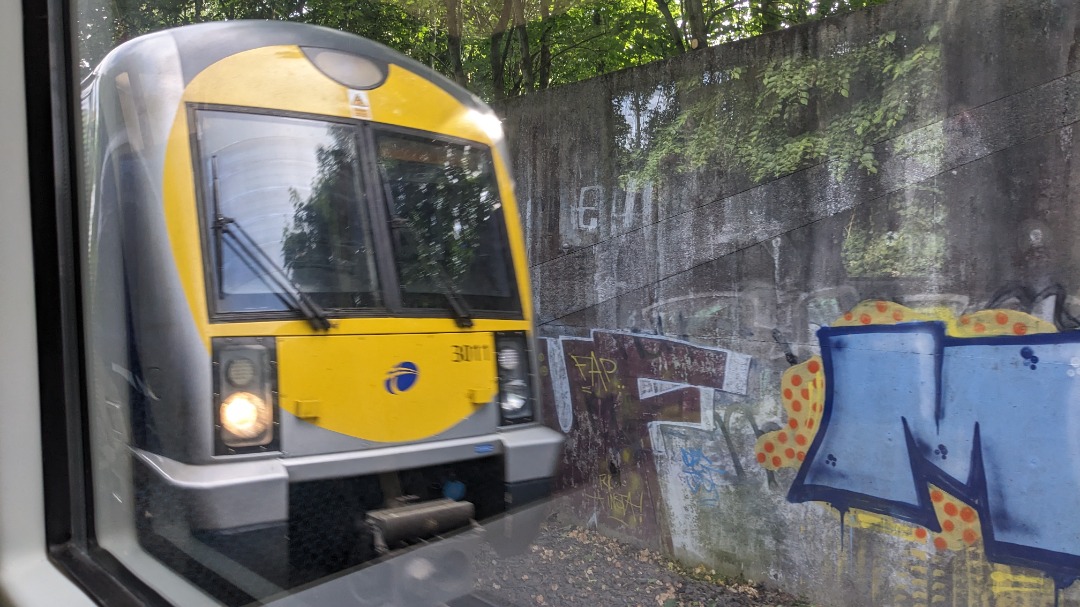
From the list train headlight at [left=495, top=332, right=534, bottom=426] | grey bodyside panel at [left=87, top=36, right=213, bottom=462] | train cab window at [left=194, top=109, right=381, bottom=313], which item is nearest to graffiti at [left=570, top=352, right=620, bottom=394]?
train headlight at [left=495, top=332, right=534, bottom=426]

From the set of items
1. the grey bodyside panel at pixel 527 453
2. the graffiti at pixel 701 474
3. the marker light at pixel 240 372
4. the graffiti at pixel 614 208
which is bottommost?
the graffiti at pixel 701 474

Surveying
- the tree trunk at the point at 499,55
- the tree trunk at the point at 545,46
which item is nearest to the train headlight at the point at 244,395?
the tree trunk at the point at 499,55

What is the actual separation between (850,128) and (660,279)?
1.13 m

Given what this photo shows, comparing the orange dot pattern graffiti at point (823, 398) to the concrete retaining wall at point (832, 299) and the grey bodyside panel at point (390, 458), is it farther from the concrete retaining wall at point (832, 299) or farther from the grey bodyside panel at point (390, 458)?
the grey bodyside panel at point (390, 458)

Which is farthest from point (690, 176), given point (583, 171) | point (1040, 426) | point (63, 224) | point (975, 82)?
point (63, 224)

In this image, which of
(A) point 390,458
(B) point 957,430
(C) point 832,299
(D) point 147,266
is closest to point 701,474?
(C) point 832,299

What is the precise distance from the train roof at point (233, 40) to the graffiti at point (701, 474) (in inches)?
99.3

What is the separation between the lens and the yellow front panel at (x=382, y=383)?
2217 millimetres

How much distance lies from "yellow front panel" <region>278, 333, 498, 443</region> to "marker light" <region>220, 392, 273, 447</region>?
74mm

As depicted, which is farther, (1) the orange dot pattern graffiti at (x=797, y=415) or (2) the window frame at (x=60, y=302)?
(1) the orange dot pattern graffiti at (x=797, y=415)

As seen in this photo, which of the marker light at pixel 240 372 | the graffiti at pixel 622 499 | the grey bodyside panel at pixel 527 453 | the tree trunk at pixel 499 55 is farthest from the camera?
the graffiti at pixel 622 499

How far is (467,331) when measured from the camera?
2.57 meters

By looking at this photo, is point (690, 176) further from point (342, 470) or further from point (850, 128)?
point (342, 470)

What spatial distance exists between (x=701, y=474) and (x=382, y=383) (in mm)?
2056
